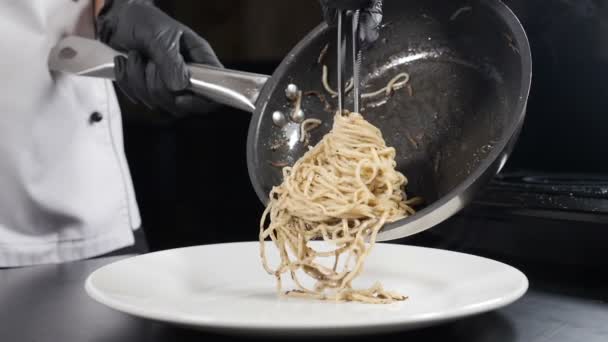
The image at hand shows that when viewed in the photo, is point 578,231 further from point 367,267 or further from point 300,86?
point 300,86

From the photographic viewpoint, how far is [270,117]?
43.8 inches

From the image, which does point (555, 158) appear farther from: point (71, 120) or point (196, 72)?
point (71, 120)

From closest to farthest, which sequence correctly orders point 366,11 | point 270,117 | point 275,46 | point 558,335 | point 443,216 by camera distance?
point 558,335 → point 443,216 → point 366,11 → point 270,117 → point 275,46

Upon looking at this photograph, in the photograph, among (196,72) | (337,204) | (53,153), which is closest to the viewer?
(337,204)

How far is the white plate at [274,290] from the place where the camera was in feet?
2.09

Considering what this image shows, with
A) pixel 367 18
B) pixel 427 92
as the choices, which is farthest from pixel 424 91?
pixel 367 18

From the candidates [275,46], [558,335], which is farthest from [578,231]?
[275,46]

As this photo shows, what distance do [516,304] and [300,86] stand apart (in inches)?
18.7

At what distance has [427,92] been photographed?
41.8 inches

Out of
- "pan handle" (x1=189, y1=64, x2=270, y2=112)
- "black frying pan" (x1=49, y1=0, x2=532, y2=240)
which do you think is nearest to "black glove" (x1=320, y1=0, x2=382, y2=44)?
"black frying pan" (x1=49, y1=0, x2=532, y2=240)

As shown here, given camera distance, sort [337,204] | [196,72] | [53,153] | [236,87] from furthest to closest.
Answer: [53,153]
[196,72]
[236,87]
[337,204]

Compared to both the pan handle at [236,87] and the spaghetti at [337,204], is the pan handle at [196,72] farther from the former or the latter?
the spaghetti at [337,204]

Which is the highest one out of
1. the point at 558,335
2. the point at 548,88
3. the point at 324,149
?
the point at 548,88

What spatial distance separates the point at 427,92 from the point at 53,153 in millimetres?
843
